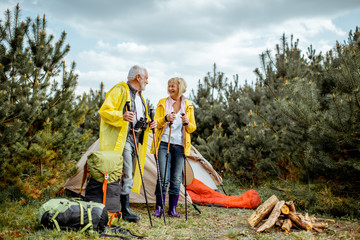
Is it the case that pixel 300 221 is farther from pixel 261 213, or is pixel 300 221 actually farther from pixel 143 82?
pixel 143 82

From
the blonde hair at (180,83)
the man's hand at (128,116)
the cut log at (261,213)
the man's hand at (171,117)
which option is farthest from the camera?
the blonde hair at (180,83)

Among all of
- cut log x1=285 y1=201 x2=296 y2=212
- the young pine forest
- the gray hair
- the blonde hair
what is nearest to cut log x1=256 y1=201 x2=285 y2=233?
cut log x1=285 y1=201 x2=296 y2=212

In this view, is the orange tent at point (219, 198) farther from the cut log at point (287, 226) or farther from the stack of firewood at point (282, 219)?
the cut log at point (287, 226)

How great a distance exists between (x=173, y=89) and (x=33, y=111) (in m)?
2.23

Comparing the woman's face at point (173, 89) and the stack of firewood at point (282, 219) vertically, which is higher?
the woman's face at point (173, 89)

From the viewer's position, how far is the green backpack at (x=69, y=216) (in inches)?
125

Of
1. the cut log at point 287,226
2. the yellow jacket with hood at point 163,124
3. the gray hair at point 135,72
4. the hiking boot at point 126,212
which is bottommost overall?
the cut log at point 287,226

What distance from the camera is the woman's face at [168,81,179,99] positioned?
14.6ft

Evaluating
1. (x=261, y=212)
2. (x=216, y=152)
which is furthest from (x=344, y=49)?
(x=216, y=152)

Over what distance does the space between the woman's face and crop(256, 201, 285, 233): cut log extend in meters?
2.08

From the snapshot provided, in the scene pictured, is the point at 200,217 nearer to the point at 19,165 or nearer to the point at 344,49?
the point at 19,165

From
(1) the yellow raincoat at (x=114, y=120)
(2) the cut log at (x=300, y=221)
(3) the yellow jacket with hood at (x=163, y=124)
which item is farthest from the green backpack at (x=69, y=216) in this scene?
(2) the cut log at (x=300, y=221)

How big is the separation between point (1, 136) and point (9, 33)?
5.49 ft

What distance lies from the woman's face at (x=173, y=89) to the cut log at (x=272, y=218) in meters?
2.08
